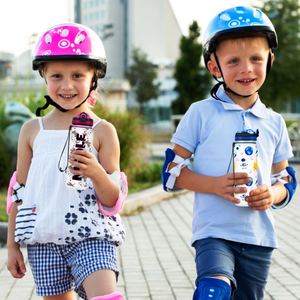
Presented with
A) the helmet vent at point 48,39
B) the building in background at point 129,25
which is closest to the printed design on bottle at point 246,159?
the helmet vent at point 48,39

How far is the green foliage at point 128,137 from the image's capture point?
362 inches

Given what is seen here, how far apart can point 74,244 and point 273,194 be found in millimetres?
1082

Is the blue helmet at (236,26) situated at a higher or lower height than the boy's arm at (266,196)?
higher

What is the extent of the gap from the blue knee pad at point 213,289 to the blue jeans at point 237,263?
1.8 inches

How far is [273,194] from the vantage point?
94.0 inches

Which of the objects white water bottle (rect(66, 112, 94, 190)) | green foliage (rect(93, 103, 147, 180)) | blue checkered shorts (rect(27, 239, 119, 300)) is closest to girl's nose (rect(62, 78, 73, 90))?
white water bottle (rect(66, 112, 94, 190))

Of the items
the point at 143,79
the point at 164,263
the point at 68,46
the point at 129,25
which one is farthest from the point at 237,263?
the point at 129,25

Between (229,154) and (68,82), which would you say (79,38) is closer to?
(68,82)

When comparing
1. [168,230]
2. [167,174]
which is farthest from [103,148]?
[168,230]

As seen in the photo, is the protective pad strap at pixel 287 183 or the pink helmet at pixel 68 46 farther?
the protective pad strap at pixel 287 183

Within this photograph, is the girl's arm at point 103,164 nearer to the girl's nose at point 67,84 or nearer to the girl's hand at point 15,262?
the girl's nose at point 67,84

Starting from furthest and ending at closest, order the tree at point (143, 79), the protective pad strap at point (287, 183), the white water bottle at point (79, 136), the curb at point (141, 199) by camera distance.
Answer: the tree at point (143, 79) → the curb at point (141, 199) → the protective pad strap at point (287, 183) → the white water bottle at point (79, 136)

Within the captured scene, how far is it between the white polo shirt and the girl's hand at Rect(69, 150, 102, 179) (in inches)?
23.4

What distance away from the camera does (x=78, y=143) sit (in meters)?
2.06
